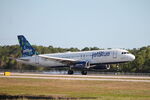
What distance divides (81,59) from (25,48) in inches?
641

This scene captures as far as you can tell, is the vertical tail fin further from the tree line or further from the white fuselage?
the white fuselage

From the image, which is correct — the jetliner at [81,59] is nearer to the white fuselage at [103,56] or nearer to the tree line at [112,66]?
the white fuselage at [103,56]

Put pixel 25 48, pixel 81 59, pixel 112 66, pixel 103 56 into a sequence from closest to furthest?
pixel 103 56
pixel 81 59
pixel 25 48
pixel 112 66

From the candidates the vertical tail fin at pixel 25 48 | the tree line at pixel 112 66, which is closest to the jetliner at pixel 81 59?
the vertical tail fin at pixel 25 48

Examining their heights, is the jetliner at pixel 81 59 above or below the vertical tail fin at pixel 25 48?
below

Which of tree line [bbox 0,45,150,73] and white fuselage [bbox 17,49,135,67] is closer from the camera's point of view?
white fuselage [bbox 17,49,135,67]

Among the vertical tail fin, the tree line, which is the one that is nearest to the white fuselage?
the vertical tail fin

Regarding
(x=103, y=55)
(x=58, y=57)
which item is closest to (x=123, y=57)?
(x=103, y=55)

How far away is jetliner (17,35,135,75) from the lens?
268ft

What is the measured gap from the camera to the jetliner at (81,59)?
81562mm

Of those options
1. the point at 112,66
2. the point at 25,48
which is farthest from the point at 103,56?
the point at 112,66

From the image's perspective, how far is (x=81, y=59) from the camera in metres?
85.3

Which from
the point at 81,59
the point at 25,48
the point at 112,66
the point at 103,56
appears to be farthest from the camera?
the point at 112,66

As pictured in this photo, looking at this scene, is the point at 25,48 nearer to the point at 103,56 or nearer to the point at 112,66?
the point at 103,56
